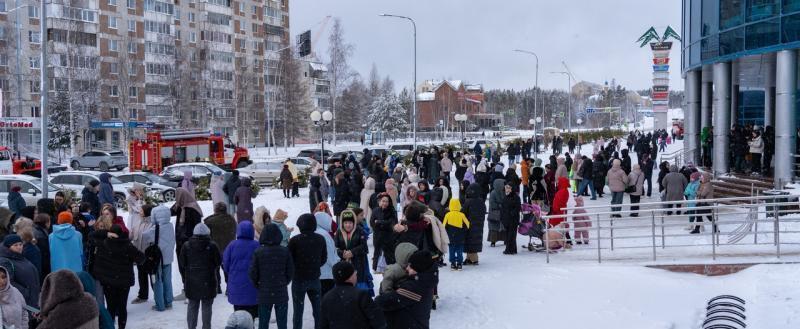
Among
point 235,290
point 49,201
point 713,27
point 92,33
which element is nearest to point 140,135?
point 92,33

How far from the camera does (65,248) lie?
8648 mm

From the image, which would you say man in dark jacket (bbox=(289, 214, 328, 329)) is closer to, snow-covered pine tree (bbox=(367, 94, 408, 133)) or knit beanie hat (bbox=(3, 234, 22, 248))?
knit beanie hat (bbox=(3, 234, 22, 248))

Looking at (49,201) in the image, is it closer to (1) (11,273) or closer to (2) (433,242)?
(1) (11,273)

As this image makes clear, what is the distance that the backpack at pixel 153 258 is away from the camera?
9742mm

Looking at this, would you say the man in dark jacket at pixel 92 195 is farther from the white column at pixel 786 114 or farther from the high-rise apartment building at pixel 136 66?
the high-rise apartment building at pixel 136 66

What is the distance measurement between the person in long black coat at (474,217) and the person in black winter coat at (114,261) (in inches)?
228

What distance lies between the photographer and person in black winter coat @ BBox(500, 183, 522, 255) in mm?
13922

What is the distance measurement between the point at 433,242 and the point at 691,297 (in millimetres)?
4428

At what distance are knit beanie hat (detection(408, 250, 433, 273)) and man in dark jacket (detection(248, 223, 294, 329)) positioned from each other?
182cm

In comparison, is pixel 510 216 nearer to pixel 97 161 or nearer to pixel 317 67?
pixel 97 161

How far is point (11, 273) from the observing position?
7242mm

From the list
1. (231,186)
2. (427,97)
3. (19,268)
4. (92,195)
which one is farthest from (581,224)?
(427,97)

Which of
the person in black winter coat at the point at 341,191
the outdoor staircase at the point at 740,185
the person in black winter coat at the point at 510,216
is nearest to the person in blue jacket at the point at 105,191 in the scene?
the person in black winter coat at the point at 341,191

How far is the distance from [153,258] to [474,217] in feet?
17.8
